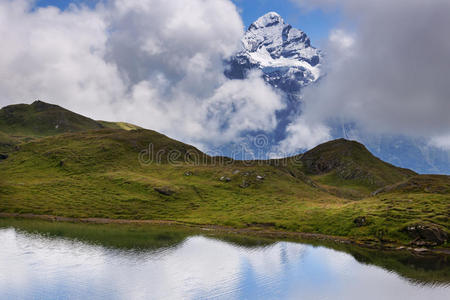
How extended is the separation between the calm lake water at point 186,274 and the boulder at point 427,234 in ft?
99.1

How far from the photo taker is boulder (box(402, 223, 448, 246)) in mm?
105812

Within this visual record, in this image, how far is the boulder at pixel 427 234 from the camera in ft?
347

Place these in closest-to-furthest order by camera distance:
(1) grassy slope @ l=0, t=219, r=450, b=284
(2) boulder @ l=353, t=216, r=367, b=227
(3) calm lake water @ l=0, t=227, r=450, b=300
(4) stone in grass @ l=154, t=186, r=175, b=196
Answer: (3) calm lake water @ l=0, t=227, r=450, b=300
(1) grassy slope @ l=0, t=219, r=450, b=284
(2) boulder @ l=353, t=216, r=367, b=227
(4) stone in grass @ l=154, t=186, r=175, b=196

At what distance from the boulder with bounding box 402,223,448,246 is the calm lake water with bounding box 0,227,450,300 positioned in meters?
30.2

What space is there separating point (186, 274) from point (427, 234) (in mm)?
81449

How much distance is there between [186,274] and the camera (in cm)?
7256

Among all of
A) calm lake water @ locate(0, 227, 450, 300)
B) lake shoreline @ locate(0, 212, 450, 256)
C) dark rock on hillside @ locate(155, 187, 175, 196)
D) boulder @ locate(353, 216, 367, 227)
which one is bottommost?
calm lake water @ locate(0, 227, 450, 300)

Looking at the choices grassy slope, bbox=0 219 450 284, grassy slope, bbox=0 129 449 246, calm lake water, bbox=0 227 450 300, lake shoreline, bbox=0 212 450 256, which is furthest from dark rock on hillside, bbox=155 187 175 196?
calm lake water, bbox=0 227 450 300

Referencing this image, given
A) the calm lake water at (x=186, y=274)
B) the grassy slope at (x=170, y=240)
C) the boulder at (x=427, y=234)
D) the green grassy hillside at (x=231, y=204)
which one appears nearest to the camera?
the calm lake water at (x=186, y=274)

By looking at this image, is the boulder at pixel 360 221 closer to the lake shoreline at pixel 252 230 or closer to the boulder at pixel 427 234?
the lake shoreline at pixel 252 230

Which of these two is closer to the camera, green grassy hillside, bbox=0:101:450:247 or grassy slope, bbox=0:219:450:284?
grassy slope, bbox=0:219:450:284

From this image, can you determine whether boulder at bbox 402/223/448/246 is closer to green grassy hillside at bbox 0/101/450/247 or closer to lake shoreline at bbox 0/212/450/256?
Result: green grassy hillside at bbox 0/101/450/247

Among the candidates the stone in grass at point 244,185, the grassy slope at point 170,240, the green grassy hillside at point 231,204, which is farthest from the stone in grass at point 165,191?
the grassy slope at point 170,240

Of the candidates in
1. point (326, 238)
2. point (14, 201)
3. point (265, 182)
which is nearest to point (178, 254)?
point (326, 238)
